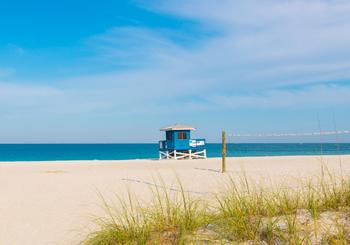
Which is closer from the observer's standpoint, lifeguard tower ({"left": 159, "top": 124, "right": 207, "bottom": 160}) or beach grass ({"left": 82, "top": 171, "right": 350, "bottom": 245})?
beach grass ({"left": 82, "top": 171, "right": 350, "bottom": 245})

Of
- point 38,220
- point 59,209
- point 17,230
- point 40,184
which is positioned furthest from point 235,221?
point 40,184

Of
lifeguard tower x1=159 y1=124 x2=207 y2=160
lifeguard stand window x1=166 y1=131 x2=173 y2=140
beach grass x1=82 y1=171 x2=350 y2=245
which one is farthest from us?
lifeguard stand window x1=166 y1=131 x2=173 y2=140

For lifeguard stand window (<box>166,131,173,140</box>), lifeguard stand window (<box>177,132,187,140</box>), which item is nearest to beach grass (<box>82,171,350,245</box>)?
lifeguard stand window (<box>177,132,187,140</box>)

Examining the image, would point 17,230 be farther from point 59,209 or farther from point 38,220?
point 59,209

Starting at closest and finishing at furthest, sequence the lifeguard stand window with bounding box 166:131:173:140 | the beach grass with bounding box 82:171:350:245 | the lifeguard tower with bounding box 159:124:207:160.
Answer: the beach grass with bounding box 82:171:350:245
the lifeguard tower with bounding box 159:124:207:160
the lifeguard stand window with bounding box 166:131:173:140

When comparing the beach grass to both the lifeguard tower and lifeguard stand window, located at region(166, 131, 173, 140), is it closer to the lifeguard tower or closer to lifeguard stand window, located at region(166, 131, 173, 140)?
the lifeguard tower

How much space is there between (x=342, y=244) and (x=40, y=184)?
11.8m


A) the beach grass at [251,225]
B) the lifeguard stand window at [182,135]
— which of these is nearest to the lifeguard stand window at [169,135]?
the lifeguard stand window at [182,135]

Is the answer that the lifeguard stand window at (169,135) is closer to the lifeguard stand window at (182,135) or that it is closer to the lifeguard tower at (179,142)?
the lifeguard tower at (179,142)

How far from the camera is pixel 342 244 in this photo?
10.5 ft

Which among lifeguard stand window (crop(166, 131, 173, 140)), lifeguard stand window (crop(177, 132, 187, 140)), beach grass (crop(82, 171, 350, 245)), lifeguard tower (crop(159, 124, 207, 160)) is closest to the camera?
beach grass (crop(82, 171, 350, 245))

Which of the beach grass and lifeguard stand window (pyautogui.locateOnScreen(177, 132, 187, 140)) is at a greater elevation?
lifeguard stand window (pyautogui.locateOnScreen(177, 132, 187, 140))

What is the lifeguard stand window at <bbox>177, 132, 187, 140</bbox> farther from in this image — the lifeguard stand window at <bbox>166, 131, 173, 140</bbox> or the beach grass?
the beach grass

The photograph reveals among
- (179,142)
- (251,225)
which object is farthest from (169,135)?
(251,225)
